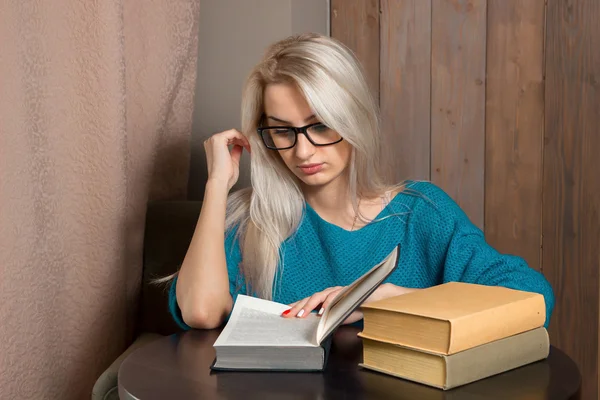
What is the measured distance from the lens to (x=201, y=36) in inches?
76.9

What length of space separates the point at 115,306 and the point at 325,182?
1.96 ft

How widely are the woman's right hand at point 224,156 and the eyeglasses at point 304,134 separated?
107 millimetres

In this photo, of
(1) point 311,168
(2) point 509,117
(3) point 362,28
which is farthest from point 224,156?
(2) point 509,117

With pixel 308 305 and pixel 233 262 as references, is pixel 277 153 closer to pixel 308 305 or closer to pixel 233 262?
pixel 233 262

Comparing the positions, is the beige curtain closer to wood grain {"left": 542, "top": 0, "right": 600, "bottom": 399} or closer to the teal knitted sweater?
the teal knitted sweater

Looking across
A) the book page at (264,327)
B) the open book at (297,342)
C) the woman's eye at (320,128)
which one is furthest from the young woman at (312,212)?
the open book at (297,342)

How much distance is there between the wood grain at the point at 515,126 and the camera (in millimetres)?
1755

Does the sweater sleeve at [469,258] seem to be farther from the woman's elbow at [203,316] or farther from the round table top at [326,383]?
the woman's elbow at [203,316]

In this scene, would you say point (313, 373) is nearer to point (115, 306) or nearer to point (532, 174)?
point (115, 306)

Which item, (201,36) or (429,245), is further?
(201,36)

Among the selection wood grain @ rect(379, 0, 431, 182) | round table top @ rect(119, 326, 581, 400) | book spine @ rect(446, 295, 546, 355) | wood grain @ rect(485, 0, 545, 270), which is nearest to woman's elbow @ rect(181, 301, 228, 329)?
round table top @ rect(119, 326, 581, 400)

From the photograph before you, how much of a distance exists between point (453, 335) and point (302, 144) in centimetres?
56

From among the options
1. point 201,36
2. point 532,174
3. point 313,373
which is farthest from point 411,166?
point 313,373

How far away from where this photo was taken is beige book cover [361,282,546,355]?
0.92 meters
